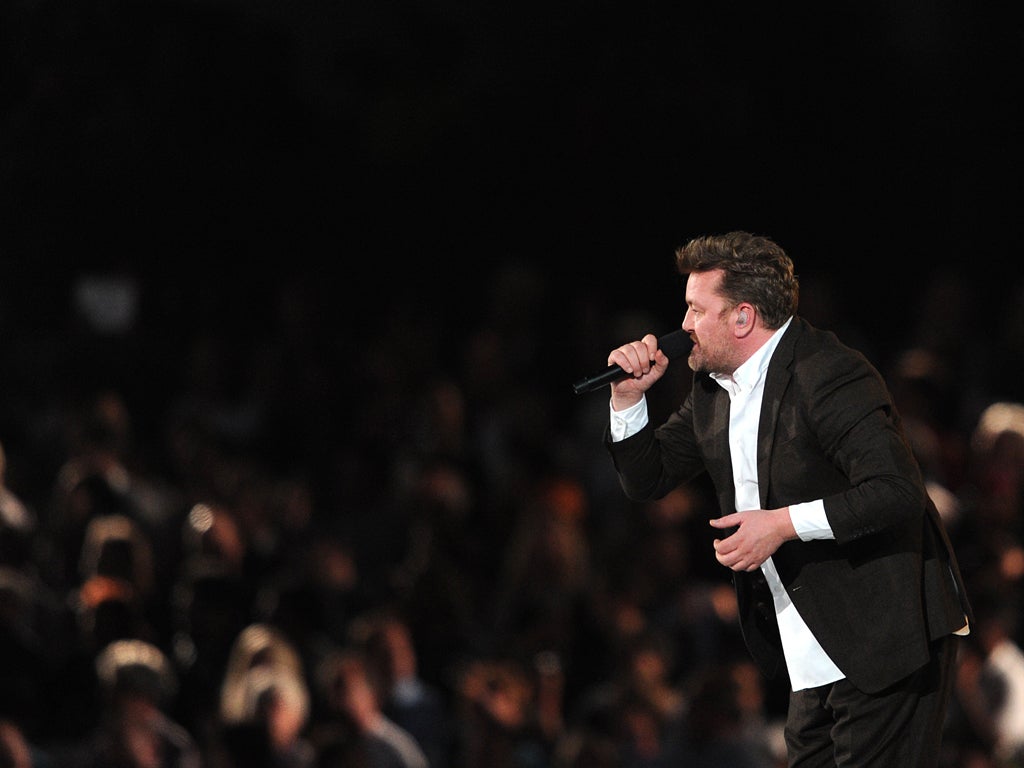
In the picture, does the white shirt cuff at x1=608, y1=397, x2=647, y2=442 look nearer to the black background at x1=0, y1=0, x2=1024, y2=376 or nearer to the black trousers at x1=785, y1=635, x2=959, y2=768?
the black trousers at x1=785, y1=635, x2=959, y2=768

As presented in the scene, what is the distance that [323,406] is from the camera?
6785 mm

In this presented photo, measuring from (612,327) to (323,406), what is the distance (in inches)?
48.1

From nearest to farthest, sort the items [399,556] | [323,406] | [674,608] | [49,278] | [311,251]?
[674,608]
[399,556]
[323,406]
[49,278]
[311,251]

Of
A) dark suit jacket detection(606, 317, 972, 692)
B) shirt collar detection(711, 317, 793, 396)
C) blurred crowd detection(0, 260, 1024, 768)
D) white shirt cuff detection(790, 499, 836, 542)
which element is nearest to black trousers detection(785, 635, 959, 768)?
dark suit jacket detection(606, 317, 972, 692)

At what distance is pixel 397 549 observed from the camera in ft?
19.8

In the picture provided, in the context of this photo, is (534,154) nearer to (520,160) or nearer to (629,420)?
(520,160)

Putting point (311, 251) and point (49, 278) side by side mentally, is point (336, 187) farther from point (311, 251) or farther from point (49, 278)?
point (49, 278)

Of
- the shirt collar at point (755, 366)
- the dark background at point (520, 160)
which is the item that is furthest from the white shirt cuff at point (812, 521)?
the dark background at point (520, 160)

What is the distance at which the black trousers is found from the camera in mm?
2570

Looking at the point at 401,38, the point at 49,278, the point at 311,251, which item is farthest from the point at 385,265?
the point at 49,278

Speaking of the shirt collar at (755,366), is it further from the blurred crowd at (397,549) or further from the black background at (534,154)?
the black background at (534,154)

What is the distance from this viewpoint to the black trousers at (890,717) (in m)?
2.57

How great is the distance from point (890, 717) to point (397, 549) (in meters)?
3.60

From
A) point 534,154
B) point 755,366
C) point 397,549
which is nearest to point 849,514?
point 755,366
